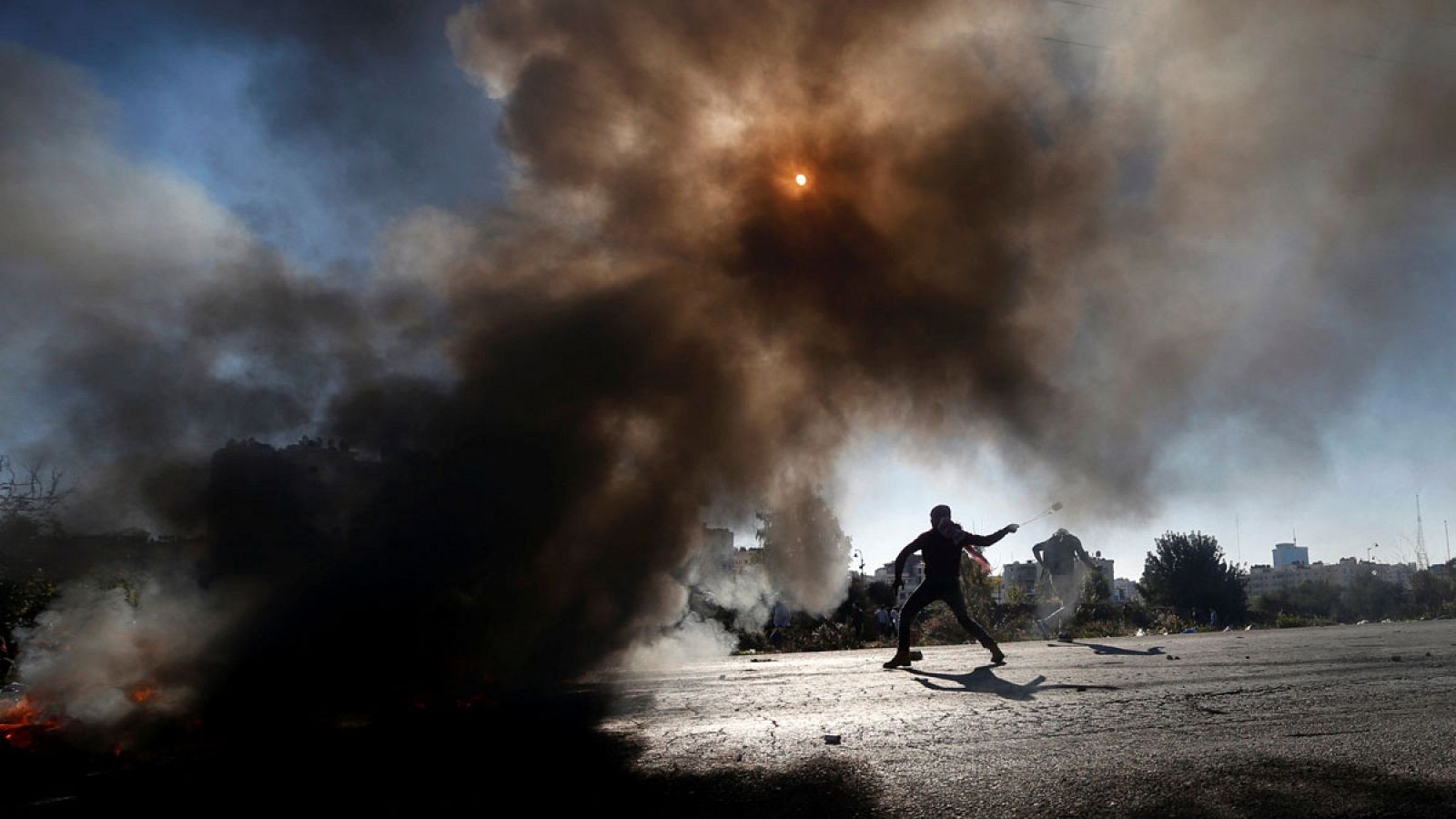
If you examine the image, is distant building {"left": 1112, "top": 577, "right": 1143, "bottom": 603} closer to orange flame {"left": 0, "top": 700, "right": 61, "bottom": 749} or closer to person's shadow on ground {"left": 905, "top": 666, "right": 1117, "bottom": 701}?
person's shadow on ground {"left": 905, "top": 666, "right": 1117, "bottom": 701}

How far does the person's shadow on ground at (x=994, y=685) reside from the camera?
277 inches

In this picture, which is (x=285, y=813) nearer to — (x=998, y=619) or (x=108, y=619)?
(x=108, y=619)

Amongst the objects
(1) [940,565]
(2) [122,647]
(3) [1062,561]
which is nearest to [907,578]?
(3) [1062,561]

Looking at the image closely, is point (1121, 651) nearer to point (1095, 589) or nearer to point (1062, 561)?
point (1062, 561)

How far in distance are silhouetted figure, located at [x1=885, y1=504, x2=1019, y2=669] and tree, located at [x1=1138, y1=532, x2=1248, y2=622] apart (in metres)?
24.1

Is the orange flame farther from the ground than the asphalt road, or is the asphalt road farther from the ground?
the asphalt road

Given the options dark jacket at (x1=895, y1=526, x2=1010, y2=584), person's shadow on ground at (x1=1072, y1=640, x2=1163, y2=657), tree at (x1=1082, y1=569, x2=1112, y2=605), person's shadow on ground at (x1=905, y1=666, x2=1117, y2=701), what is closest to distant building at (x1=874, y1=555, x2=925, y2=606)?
dark jacket at (x1=895, y1=526, x2=1010, y2=584)

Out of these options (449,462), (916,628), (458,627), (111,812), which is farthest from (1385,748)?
(916,628)

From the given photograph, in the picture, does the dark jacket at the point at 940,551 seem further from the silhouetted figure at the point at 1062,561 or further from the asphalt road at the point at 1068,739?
the silhouetted figure at the point at 1062,561

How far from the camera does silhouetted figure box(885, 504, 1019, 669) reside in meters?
9.88

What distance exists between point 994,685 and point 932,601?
7.66 ft

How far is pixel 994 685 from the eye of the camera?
7605 millimetres

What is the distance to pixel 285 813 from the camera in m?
4.04

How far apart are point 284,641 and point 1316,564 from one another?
7523 inches
